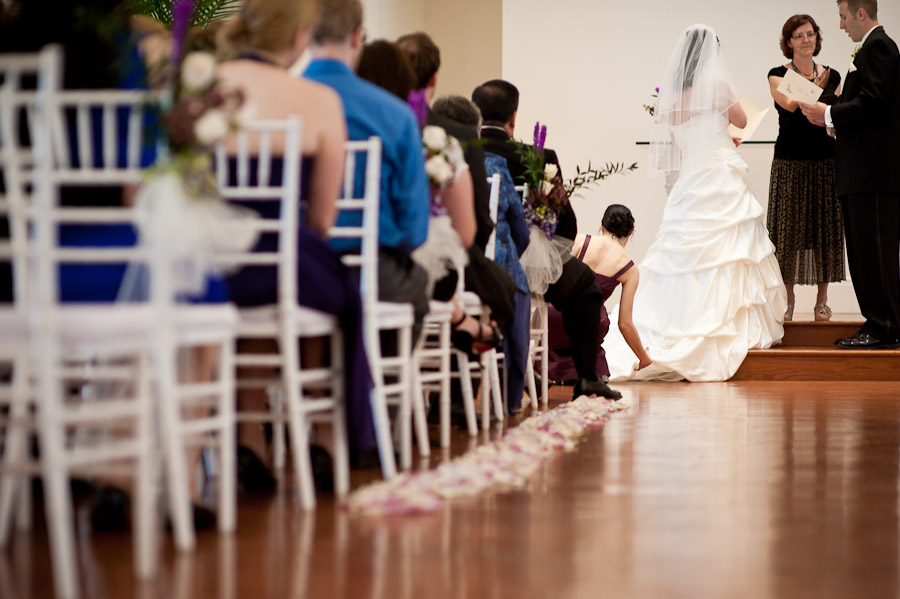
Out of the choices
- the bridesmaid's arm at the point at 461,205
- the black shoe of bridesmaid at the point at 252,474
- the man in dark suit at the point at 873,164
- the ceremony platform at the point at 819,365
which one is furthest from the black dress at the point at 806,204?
the black shoe of bridesmaid at the point at 252,474

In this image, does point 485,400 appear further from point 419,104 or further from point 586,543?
point 586,543

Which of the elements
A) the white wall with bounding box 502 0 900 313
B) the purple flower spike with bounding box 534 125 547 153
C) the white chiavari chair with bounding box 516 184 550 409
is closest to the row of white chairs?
the purple flower spike with bounding box 534 125 547 153

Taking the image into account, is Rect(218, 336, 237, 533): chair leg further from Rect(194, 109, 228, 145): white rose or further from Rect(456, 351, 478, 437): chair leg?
Rect(456, 351, 478, 437): chair leg

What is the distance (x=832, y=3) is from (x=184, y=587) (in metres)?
8.80

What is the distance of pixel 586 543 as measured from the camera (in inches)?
80.0

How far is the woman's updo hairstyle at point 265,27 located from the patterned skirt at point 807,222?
546 cm

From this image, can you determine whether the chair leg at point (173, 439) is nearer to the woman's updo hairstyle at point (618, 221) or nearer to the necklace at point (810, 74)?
the woman's updo hairstyle at point (618, 221)

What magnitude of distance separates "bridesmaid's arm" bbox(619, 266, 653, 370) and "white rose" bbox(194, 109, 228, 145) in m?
4.27

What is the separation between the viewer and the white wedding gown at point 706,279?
21.9 feet

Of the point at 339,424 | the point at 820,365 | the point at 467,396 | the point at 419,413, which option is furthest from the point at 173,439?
the point at 820,365

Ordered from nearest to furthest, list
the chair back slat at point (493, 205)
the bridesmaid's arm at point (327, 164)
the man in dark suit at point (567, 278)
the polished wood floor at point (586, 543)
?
the polished wood floor at point (586, 543)
the bridesmaid's arm at point (327, 164)
the chair back slat at point (493, 205)
the man in dark suit at point (567, 278)

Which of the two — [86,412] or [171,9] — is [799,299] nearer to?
[171,9]

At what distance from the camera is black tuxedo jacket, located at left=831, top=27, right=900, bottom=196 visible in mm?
6543

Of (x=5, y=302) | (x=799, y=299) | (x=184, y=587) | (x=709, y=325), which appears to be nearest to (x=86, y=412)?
(x=184, y=587)
